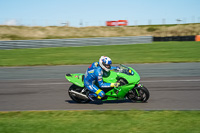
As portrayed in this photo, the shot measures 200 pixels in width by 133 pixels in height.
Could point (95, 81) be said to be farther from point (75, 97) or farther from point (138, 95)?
point (138, 95)

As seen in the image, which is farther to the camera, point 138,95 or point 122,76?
point 138,95

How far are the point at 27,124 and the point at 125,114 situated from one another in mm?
2539

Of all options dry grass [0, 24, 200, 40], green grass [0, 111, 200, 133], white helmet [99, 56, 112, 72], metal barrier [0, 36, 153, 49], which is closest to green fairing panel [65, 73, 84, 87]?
white helmet [99, 56, 112, 72]

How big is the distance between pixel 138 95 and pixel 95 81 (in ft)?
4.83

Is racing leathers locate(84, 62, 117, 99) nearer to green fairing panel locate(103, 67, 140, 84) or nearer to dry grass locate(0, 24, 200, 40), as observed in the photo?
green fairing panel locate(103, 67, 140, 84)

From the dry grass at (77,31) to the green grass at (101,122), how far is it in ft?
115

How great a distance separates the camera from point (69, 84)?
11859 mm

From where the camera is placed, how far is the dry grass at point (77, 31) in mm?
41925

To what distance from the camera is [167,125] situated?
575 cm

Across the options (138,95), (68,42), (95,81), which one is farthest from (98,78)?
(68,42)

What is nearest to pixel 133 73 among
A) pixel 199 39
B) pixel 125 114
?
pixel 125 114

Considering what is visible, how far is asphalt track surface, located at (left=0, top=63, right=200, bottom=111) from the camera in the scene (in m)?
8.20

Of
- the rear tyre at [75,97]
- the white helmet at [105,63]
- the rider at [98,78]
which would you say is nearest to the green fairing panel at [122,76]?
the rider at [98,78]

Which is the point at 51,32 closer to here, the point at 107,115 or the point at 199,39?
the point at 199,39
